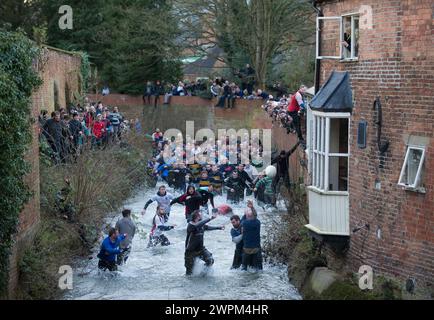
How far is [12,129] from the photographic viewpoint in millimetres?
15609

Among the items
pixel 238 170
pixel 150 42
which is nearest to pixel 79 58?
pixel 150 42

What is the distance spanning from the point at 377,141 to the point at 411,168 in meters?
1.14

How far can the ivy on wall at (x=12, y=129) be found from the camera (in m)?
15.4

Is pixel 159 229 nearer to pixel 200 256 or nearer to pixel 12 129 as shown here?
pixel 200 256

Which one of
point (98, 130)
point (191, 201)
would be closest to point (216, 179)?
point (98, 130)

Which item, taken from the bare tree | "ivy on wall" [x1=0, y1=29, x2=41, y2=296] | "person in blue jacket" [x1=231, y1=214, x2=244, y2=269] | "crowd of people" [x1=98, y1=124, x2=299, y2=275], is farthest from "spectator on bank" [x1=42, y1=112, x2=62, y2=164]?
the bare tree

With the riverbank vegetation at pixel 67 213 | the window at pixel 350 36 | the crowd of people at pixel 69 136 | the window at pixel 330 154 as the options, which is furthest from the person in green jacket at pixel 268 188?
the window at pixel 350 36

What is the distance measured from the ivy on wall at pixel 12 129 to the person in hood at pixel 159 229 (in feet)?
23.2

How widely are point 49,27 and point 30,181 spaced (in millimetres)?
32039

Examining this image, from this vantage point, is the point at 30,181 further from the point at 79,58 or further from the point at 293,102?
→ the point at 79,58

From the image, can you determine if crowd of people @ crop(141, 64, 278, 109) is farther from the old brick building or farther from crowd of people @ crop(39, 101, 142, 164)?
the old brick building

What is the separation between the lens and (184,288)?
19844 mm

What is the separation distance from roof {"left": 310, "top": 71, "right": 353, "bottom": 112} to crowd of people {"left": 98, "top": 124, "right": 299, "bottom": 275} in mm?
3617

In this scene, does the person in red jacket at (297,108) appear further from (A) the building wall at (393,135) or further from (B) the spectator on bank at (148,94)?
(B) the spectator on bank at (148,94)
